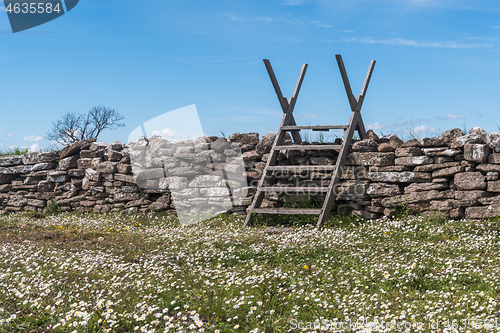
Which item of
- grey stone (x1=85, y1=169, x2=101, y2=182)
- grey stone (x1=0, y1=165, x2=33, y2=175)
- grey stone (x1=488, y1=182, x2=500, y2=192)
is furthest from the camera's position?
grey stone (x1=0, y1=165, x2=33, y2=175)

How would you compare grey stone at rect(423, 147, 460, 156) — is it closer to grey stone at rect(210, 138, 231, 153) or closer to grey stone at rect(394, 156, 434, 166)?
grey stone at rect(394, 156, 434, 166)

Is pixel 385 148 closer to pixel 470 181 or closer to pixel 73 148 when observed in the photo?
pixel 470 181

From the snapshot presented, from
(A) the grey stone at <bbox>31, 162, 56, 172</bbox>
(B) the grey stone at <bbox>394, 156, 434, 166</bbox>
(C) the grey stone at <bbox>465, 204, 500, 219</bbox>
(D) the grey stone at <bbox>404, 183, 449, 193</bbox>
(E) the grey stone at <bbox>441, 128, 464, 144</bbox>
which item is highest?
(A) the grey stone at <bbox>31, 162, 56, 172</bbox>

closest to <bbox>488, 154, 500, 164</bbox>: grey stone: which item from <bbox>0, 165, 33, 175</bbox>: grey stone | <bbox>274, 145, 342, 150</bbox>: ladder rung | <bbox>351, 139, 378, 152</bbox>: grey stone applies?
Result: <bbox>351, 139, 378, 152</bbox>: grey stone

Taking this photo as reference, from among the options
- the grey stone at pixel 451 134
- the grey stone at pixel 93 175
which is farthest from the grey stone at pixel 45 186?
the grey stone at pixel 451 134

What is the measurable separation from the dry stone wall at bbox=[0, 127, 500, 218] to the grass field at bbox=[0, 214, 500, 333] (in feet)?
2.23

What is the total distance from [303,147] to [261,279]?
4.35 metres

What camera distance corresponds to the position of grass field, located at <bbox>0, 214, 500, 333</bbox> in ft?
12.4

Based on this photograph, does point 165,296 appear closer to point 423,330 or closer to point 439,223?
point 423,330

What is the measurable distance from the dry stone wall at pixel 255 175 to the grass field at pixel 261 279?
0.68 meters

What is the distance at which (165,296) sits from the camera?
4.27 metres

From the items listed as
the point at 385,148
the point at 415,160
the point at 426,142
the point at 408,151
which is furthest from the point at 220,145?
the point at 426,142

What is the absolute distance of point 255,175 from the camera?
9312mm

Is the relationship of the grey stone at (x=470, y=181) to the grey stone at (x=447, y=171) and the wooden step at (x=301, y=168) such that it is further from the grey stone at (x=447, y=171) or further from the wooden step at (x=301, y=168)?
the wooden step at (x=301, y=168)
